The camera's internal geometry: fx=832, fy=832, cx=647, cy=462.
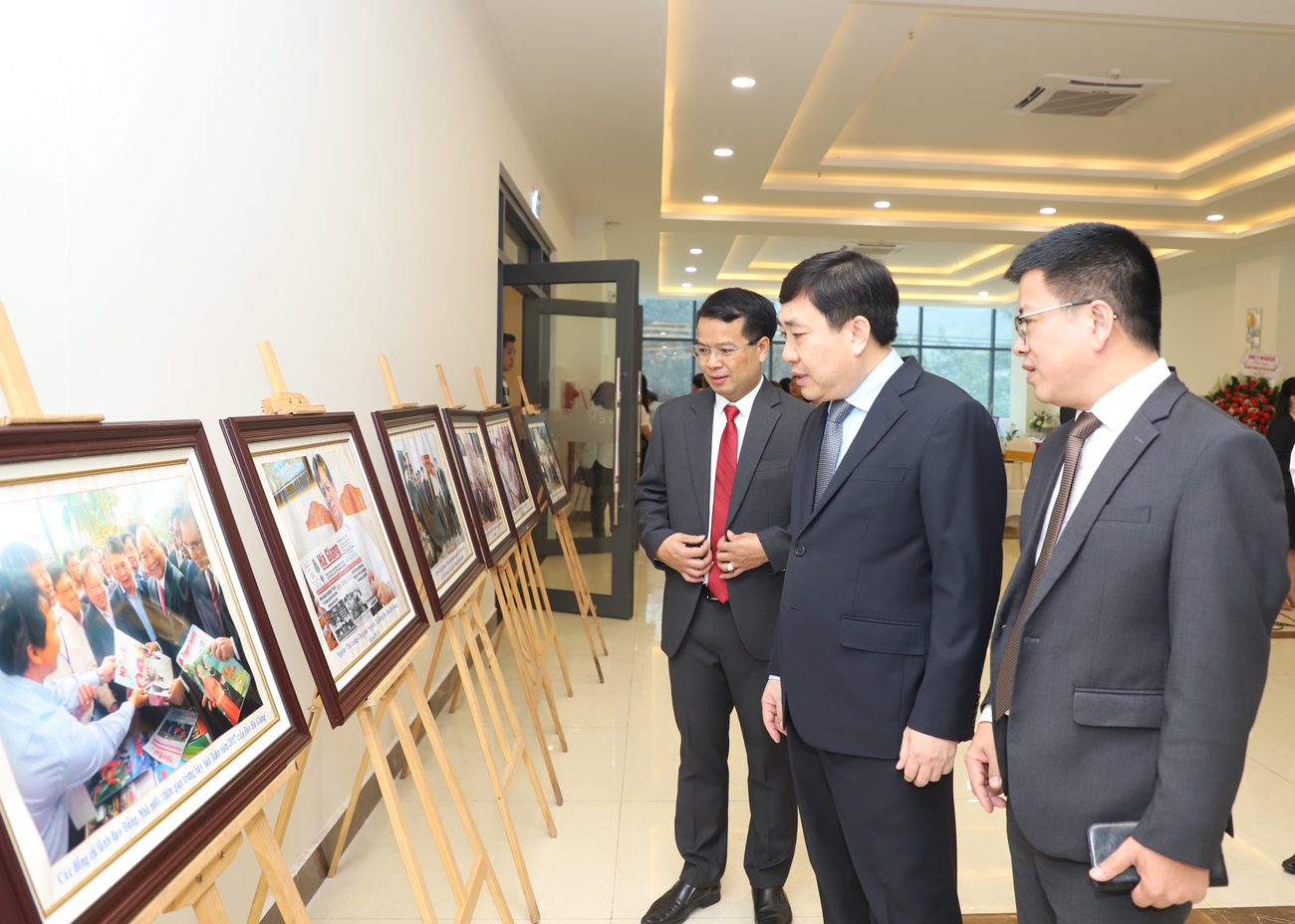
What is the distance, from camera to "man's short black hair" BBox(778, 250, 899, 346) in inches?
67.8

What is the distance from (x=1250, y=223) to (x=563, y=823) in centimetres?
1074

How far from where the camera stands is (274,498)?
4.83ft

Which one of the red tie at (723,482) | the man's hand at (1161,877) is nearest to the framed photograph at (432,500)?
the red tie at (723,482)

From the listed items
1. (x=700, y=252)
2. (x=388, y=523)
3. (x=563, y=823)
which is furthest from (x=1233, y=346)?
(x=388, y=523)

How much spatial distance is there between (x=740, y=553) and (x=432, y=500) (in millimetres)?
936

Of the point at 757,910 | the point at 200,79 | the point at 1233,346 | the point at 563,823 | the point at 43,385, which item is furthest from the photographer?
the point at 1233,346

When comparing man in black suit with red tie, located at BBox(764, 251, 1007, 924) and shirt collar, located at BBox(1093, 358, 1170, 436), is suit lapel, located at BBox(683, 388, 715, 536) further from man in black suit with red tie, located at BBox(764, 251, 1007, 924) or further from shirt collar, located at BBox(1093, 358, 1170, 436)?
shirt collar, located at BBox(1093, 358, 1170, 436)

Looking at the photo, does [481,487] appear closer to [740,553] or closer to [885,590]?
[740,553]

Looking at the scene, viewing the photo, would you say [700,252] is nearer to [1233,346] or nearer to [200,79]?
[1233,346]

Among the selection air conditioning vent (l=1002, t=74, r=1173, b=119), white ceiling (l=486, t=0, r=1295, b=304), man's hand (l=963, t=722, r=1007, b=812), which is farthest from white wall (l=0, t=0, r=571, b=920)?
air conditioning vent (l=1002, t=74, r=1173, b=119)

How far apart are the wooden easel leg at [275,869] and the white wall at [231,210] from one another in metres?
0.82

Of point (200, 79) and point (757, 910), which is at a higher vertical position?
point (200, 79)

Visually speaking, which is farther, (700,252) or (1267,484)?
(700,252)

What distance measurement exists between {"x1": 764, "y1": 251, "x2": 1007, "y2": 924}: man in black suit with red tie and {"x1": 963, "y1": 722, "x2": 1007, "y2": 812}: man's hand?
0.20ft
